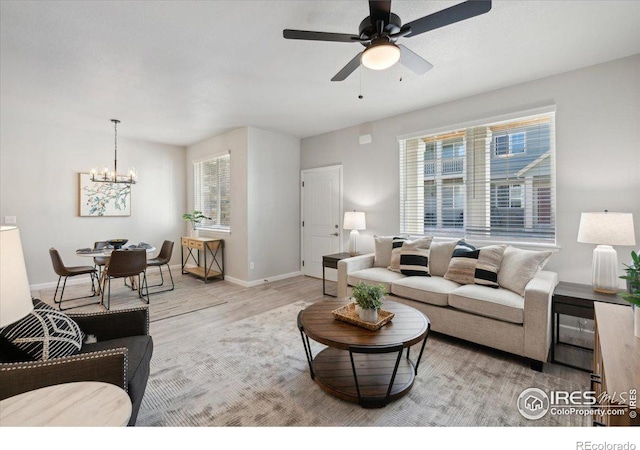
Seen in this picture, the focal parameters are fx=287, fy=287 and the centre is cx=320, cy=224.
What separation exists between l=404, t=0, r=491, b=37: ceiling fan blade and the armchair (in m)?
2.41

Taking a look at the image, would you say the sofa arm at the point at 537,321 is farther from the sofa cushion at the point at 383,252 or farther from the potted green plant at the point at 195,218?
the potted green plant at the point at 195,218

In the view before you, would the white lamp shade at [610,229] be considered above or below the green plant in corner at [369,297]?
above

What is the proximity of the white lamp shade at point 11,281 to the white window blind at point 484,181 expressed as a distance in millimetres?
3915

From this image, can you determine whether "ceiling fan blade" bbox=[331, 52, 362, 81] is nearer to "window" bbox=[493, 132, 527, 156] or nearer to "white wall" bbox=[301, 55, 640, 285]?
"white wall" bbox=[301, 55, 640, 285]

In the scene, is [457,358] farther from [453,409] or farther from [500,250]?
[500,250]

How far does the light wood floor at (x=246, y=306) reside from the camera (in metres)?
2.63

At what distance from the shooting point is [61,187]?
498 centimetres

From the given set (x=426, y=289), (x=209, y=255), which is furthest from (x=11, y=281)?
(x=209, y=255)

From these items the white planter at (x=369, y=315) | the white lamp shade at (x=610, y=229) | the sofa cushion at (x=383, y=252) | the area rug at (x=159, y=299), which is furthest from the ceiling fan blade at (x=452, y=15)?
the area rug at (x=159, y=299)

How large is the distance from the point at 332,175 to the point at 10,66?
4024 mm

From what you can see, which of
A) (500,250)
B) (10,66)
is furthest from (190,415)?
(10,66)

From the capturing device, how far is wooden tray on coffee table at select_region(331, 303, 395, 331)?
2.02m

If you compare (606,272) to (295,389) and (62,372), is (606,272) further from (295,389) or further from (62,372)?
(62,372)

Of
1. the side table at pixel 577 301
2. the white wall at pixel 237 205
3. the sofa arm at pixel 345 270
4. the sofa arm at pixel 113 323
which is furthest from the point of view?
the white wall at pixel 237 205
